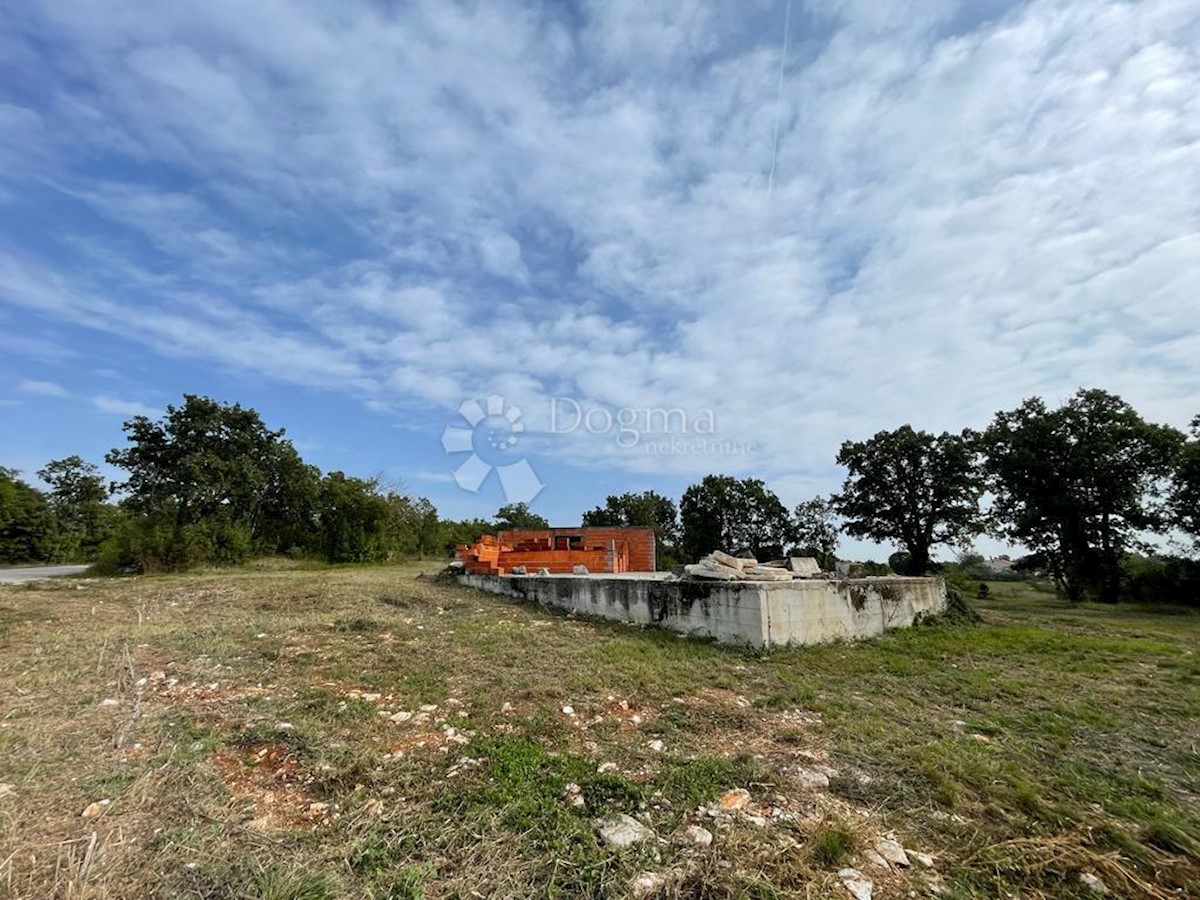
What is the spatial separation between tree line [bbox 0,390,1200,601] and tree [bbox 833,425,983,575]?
0.05 m

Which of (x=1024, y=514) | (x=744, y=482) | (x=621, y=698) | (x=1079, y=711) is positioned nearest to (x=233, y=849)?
(x=621, y=698)

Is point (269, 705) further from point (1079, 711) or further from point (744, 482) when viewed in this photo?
point (744, 482)

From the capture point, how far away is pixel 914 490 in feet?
66.2

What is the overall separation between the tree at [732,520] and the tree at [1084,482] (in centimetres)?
948

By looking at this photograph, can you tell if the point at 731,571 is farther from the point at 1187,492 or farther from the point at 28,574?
the point at 28,574

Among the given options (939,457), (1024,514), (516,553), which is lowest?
(516,553)

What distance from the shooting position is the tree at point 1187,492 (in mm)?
15469

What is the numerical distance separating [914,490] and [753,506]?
7681mm

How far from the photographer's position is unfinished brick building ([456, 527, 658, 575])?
47.0ft

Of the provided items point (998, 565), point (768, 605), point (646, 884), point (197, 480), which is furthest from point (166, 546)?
point (998, 565)

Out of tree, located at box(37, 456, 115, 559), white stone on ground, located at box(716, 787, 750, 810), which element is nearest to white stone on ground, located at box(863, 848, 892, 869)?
white stone on ground, located at box(716, 787, 750, 810)

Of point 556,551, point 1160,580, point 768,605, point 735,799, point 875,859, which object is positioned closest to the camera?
point 875,859

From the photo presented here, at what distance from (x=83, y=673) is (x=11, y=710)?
1.08 metres

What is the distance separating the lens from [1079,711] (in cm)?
425
